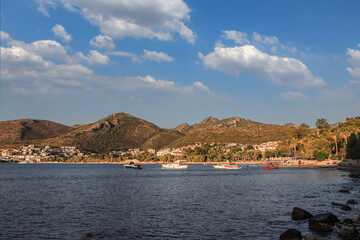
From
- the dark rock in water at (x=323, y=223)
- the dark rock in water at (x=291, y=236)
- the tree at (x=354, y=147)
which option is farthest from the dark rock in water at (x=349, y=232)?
the tree at (x=354, y=147)

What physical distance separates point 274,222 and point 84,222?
18021 millimetres

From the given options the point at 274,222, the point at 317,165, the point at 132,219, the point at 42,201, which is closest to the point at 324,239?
the point at 274,222

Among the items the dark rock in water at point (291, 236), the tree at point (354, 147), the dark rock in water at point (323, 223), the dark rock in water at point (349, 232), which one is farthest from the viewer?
A: the tree at point (354, 147)

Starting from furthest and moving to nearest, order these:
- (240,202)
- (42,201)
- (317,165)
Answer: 1. (317,165)
2. (42,201)
3. (240,202)

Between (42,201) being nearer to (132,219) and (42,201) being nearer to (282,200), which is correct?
(132,219)

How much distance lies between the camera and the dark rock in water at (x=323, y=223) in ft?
77.2

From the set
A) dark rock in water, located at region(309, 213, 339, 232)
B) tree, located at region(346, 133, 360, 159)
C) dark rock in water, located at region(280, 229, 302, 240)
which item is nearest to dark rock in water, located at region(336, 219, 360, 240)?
dark rock in water, located at region(309, 213, 339, 232)

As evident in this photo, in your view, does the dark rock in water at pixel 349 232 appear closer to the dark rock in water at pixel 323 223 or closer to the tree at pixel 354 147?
the dark rock in water at pixel 323 223

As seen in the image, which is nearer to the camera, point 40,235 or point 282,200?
point 40,235

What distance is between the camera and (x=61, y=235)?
944 inches

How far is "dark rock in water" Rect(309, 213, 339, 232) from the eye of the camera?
23.5 m

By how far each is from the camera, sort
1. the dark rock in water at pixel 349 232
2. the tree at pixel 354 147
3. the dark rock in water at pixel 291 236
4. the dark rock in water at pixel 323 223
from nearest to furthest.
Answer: the dark rock in water at pixel 291 236 < the dark rock in water at pixel 349 232 < the dark rock in water at pixel 323 223 < the tree at pixel 354 147

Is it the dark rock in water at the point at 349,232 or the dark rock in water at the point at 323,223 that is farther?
the dark rock in water at the point at 323,223

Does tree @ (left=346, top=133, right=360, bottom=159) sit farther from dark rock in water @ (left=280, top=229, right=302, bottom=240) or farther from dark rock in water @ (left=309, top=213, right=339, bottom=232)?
dark rock in water @ (left=280, top=229, right=302, bottom=240)
